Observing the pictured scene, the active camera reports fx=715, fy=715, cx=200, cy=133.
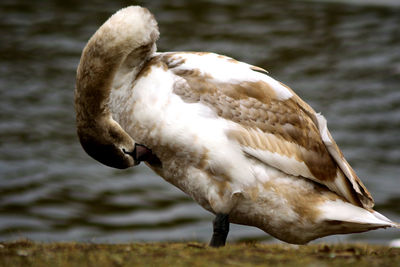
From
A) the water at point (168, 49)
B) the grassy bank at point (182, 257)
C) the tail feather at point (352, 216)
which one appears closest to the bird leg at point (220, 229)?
the grassy bank at point (182, 257)

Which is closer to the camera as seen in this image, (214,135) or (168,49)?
(214,135)

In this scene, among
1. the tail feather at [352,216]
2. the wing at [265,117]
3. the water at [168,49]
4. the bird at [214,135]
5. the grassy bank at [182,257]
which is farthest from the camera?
the water at [168,49]

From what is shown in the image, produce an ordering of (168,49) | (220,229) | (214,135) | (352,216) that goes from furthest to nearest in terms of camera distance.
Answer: (168,49), (352,216), (220,229), (214,135)

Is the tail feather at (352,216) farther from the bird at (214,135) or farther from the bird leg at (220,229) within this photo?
the bird leg at (220,229)

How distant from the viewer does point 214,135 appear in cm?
563

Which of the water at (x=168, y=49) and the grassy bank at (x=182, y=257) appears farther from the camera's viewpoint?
the water at (x=168, y=49)

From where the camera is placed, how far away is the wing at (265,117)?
19.0ft

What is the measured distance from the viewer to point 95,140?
5863 millimetres

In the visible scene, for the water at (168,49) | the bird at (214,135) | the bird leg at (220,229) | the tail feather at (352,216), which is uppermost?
the bird at (214,135)

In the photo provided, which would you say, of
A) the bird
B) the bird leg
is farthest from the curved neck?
the bird leg

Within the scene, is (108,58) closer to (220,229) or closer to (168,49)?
(220,229)

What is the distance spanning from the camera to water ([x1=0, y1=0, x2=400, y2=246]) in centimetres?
1919

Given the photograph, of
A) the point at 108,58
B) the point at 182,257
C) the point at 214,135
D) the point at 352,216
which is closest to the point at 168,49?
the point at 108,58

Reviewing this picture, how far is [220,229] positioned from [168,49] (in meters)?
18.4
